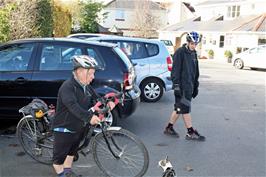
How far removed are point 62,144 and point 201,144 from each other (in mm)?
3029

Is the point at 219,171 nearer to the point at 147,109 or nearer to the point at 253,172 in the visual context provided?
the point at 253,172

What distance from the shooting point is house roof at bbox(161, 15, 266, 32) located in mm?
38562

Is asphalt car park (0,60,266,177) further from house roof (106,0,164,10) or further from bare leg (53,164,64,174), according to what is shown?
house roof (106,0,164,10)

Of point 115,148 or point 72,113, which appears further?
point 115,148

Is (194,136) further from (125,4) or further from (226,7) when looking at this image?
(125,4)

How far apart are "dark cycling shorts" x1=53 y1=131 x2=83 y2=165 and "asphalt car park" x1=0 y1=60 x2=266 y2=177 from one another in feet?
2.35

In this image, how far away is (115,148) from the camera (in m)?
4.60

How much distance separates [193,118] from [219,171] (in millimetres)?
3360

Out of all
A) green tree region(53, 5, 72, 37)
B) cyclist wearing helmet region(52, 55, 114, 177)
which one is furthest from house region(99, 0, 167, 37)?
cyclist wearing helmet region(52, 55, 114, 177)

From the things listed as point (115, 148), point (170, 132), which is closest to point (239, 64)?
point (170, 132)

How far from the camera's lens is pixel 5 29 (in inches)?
415

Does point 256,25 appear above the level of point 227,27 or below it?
above

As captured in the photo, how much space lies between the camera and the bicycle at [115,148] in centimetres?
446

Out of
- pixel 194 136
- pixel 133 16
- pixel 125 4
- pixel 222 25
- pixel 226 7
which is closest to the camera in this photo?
pixel 194 136
